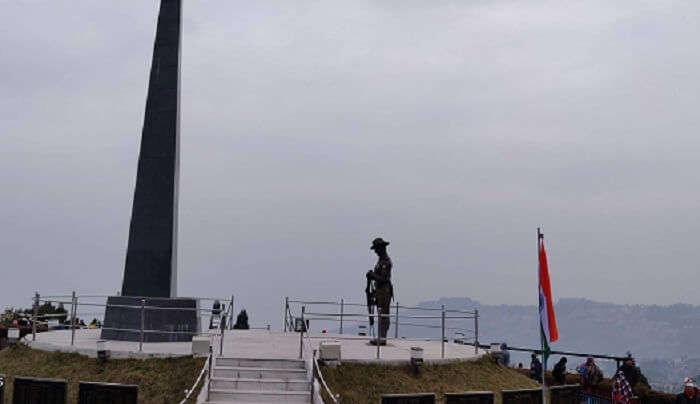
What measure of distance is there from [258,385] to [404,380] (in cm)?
322

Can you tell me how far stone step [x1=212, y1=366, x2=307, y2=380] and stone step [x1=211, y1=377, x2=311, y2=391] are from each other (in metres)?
0.28

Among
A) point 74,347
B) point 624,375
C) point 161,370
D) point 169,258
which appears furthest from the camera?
point 169,258

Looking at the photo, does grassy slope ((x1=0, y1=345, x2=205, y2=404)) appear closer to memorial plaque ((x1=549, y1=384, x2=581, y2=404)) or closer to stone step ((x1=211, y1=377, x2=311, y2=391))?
stone step ((x1=211, y1=377, x2=311, y2=391))

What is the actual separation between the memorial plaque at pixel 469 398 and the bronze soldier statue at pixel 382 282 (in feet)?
22.6

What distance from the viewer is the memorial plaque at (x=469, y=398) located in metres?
12.3

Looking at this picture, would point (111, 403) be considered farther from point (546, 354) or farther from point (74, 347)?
point (546, 354)

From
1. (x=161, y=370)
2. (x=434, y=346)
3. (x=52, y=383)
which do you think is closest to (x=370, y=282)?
(x=434, y=346)

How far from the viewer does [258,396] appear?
44.5ft

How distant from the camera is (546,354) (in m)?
11.9

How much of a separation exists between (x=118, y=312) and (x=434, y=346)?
923 centimetres

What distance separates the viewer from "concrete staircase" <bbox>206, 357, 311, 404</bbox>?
13.6 meters

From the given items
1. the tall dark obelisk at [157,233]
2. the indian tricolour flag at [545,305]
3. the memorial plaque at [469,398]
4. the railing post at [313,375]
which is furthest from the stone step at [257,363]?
the indian tricolour flag at [545,305]

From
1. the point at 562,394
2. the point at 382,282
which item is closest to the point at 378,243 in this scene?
the point at 382,282

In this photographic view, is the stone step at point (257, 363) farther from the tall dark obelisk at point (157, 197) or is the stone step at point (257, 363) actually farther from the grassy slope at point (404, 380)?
the tall dark obelisk at point (157, 197)
